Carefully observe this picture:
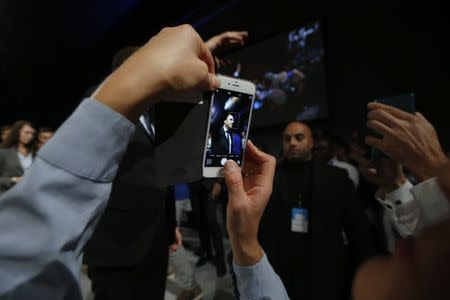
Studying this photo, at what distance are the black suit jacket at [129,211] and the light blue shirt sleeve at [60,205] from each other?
612 mm

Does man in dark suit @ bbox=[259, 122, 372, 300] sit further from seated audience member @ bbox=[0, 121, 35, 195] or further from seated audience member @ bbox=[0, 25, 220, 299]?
seated audience member @ bbox=[0, 121, 35, 195]

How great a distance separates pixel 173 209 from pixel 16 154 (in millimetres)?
2570

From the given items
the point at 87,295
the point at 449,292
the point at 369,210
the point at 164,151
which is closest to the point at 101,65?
the point at 87,295

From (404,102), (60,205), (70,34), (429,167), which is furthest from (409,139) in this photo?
(70,34)

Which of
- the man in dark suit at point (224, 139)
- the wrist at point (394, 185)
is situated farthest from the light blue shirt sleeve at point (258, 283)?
the wrist at point (394, 185)

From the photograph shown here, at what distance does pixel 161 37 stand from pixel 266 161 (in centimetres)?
34

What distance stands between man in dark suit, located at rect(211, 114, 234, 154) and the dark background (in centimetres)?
81

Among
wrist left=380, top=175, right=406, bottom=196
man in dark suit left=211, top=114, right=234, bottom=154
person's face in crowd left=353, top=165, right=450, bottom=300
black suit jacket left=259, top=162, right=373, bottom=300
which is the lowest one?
black suit jacket left=259, top=162, right=373, bottom=300

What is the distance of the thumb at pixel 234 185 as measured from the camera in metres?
0.52

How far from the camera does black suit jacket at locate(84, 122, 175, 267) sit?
Result: 3.12 ft

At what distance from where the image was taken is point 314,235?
1.20m

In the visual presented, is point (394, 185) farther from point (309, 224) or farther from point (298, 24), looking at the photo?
point (298, 24)

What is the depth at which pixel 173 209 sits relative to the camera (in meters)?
1.04

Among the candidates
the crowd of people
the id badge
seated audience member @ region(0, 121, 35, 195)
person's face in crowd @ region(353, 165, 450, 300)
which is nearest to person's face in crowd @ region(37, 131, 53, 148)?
seated audience member @ region(0, 121, 35, 195)
